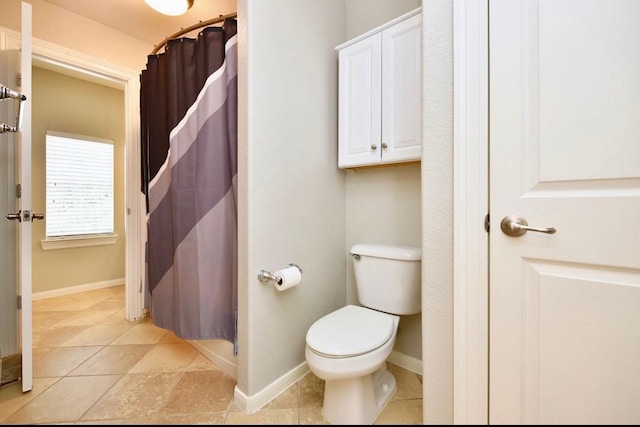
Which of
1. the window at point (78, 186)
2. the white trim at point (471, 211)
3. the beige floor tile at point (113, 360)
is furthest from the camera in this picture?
the window at point (78, 186)

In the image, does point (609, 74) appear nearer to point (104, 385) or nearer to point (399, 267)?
point (399, 267)

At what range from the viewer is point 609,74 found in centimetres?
72

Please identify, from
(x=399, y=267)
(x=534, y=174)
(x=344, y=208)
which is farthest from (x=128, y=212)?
(x=534, y=174)

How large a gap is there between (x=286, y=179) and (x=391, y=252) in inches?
26.6

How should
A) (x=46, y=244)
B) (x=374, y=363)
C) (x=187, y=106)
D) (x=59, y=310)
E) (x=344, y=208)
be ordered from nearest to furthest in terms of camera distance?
(x=374, y=363) → (x=187, y=106) → (x=344, y=208) → (x=59, y=310) → (x=46, y=244)

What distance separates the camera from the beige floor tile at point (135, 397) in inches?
44.6

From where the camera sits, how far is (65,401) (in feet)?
3.97

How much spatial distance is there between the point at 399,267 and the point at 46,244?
11.6 ft

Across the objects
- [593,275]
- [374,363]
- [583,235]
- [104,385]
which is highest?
[583,235]

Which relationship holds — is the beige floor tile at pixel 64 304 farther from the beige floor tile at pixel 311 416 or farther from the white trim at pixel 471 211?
the white trim at pixel 471 211

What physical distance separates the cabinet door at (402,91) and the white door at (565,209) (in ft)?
1.50

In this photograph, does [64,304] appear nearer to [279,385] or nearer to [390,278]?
[279,385]

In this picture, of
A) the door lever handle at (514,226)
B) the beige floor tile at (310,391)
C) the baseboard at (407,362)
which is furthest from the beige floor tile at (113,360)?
the door lever handle at (514,226)

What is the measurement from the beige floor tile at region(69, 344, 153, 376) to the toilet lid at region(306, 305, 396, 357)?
1.21m
